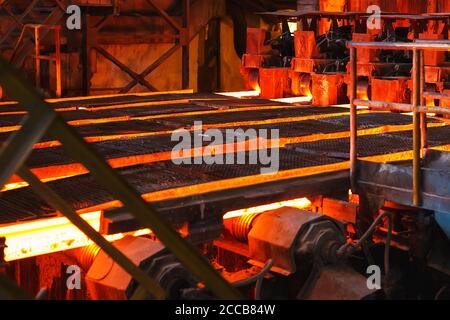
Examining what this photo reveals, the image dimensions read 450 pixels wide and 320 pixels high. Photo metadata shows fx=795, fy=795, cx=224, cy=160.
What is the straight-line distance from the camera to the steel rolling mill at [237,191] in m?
3.09

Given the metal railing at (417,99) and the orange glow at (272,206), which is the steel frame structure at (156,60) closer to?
the orange glow at (272,206)

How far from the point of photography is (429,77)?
29.2ft

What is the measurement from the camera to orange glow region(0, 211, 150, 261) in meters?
4.30

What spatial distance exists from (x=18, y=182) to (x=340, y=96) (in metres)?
5.43

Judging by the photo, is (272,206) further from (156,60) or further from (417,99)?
(156,60)

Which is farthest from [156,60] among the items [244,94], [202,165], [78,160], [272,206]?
[78,160]

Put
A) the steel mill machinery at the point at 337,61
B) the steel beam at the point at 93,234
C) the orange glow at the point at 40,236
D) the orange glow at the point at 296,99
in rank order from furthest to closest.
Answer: the orange glow at the point at 296,99, the steel mill machinery at the point at 337,61, the orange glow at the point at 40,236, the steel beam at the point at 93,234

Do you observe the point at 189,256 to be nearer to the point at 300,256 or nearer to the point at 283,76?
the point at 300,256

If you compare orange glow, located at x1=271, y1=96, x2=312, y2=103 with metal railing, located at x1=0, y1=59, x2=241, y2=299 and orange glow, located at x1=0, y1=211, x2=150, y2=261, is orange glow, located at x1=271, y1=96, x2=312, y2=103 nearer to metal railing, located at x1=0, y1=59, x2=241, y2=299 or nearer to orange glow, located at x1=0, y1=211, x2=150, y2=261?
orange glow, located at x1=0, y1=211, x2=150, y2=261

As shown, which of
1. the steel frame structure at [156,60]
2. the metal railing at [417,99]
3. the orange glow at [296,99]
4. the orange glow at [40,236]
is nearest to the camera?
the orange glow at [40,236]

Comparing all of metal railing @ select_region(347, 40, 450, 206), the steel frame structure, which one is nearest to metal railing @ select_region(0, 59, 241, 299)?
metal railing @ select_region(347, 40, 450, 206)

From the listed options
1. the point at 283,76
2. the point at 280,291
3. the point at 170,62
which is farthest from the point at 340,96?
the point at 170,62

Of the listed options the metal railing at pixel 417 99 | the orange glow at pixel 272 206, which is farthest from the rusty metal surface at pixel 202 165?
the metal railing at pixel 417 99

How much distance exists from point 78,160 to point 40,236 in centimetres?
184
